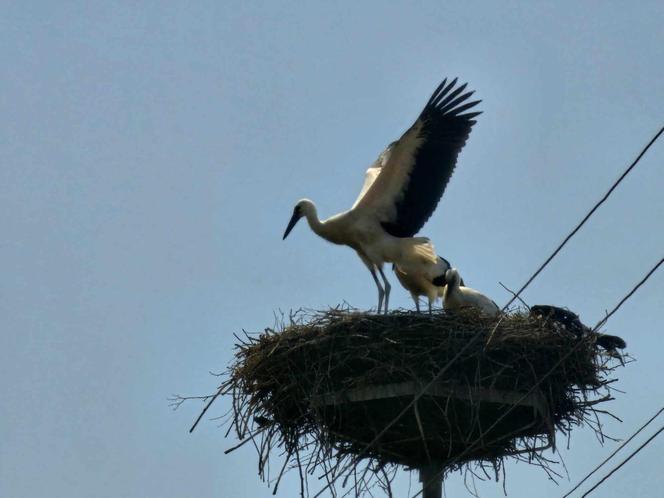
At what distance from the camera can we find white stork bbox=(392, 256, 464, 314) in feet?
35.8

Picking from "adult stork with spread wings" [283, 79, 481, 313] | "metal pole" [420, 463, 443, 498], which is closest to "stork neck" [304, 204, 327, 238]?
"adult stork with spread wings" [283, 79, 481, 313]

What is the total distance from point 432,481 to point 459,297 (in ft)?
6.82

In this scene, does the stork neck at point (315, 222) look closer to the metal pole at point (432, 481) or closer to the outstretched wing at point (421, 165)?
the outstretched wing at point (421, 165)

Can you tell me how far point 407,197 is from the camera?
10898mm

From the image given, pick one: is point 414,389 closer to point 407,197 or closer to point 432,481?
point 432,481

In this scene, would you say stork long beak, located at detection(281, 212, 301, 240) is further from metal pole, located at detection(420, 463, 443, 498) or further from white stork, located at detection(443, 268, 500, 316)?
metal pole, located at detection(420, 463, 443, 498)

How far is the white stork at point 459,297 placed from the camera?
10406mm

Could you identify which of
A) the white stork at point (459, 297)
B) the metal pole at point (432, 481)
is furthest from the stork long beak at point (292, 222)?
the metal pole at point (432, 481)

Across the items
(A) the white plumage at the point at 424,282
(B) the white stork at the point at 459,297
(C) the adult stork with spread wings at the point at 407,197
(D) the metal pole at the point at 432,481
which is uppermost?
(C) the adult stork with spread wings at the point at 407,197

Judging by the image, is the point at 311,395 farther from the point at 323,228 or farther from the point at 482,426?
the point at 323,228

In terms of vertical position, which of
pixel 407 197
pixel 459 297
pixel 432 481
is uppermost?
pixel 407 197

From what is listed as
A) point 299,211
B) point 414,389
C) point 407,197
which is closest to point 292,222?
point 299,211

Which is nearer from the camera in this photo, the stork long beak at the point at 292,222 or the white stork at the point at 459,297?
the white stork at the point at 459,297

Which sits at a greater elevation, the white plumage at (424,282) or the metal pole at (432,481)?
the white plumage at (424,282)
